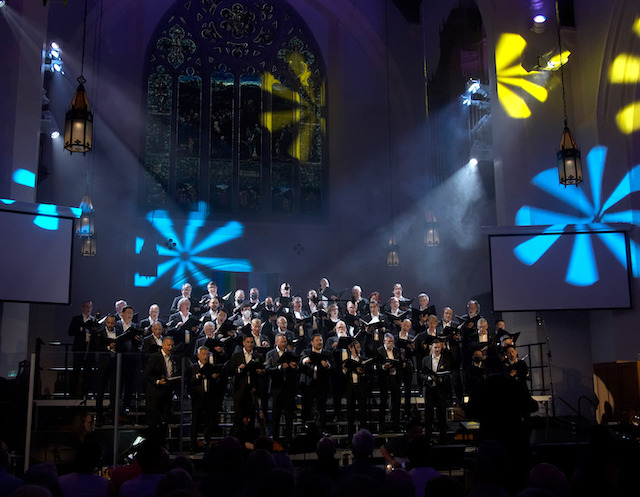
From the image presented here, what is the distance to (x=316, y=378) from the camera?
32.1 ft

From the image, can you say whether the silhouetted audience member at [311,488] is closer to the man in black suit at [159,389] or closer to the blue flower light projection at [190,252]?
the man in black suit at [159,389]

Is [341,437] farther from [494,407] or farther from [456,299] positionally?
[456,299]

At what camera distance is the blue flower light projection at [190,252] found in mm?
15617

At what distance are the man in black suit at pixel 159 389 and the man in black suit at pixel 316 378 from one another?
2.03 m

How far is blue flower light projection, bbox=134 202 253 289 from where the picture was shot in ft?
51.2

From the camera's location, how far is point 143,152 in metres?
16.2

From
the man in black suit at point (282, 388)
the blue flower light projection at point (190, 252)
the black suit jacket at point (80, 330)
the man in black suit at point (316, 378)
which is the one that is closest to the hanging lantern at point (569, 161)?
the man in black suit at point (316, 378)

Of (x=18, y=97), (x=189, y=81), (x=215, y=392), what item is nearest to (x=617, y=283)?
(x=215, y=392)

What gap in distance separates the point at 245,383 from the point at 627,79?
7.74m

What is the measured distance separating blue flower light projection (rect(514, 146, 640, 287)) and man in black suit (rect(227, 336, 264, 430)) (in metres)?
4.76

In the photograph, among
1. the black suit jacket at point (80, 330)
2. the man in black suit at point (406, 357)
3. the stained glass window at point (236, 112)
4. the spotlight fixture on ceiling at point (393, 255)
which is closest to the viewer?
the man in black suit at point (406, 357)

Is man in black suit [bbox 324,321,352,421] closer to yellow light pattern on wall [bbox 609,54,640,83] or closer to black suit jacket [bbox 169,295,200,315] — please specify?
black suit jacket [bbox 169,295,200,315]

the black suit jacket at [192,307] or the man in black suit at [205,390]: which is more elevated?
the black suit jacket at [192,307]

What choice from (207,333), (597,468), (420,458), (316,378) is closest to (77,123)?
(420,458)
